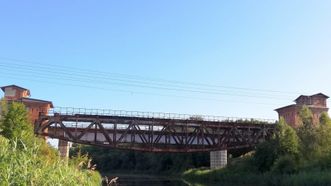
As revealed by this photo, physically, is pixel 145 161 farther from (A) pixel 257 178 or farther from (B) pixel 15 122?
(B) pixel 15 122

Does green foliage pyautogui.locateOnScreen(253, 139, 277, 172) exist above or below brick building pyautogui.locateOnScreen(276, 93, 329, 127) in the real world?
below

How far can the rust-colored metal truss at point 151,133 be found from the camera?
6412 cm

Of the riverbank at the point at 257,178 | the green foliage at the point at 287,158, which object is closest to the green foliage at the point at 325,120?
the green foliage at the point at 287,158

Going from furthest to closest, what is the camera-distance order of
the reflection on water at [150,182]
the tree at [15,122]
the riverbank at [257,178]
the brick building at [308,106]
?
the brick building at [308,106], the reflection on water at [150,182], the tree at [15,122], the riverbank at [257,178]

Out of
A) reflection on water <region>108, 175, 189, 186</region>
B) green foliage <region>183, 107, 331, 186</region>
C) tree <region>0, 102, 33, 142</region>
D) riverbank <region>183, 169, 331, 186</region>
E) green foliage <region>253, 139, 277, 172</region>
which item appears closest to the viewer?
riverbank <region>183, 169, 331, 186</region>

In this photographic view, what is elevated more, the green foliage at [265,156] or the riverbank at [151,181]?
the green foliage at [265,156]

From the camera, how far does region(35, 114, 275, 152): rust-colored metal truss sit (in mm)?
64125

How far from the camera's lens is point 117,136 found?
67.1m

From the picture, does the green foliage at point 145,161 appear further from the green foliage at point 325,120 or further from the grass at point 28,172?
the grass at point 28,172

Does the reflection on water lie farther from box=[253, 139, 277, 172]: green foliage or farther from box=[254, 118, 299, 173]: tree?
box=[254, 118, 299, 173]: tree

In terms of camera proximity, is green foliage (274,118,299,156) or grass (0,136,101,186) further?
green foliage (274,118,299,156)

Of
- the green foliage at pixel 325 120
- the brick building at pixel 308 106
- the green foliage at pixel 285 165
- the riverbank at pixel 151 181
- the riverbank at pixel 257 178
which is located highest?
the brick building at pixel 308 106

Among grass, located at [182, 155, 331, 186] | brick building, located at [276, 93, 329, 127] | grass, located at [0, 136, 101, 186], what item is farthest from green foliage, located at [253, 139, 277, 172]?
grass, located at [0, 136, 101, 186]

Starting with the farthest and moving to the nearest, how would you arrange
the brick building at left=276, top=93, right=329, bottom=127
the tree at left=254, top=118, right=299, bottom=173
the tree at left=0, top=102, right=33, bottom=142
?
A: the brick building at left=276, top=93, right=329, bottom=127
the tree at left=254, top=118, right=299, bottom=173
the tree at left=0, top=102, right=33, bottom=142
